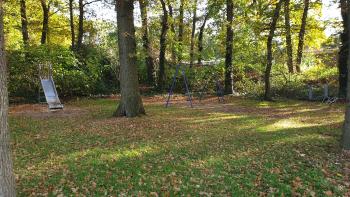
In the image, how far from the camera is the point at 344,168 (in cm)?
681

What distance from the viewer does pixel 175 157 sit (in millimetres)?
7145

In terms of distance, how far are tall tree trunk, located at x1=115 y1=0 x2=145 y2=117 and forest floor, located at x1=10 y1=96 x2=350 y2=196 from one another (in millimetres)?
592

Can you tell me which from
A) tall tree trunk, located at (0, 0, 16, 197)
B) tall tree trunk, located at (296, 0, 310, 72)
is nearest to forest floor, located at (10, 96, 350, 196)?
tall tree trunk, located at (0, 0, 16, 197)

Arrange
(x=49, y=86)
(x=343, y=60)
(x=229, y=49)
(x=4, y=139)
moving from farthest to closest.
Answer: (x=229, y=49)
(x=343, y=60)
(x=49, y=86)
(x=4, y=139)

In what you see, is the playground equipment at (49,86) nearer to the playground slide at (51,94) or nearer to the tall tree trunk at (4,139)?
the playground slide at (51,94)

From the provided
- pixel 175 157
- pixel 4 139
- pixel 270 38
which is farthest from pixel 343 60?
pixel 4 139

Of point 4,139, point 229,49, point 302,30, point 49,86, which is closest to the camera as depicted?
point 4,139

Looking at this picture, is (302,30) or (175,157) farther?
(302,30)

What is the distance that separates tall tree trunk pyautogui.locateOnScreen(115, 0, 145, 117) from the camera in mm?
11431

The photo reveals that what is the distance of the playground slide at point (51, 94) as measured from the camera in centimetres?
1436

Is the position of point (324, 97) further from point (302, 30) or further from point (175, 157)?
point (175, 157)

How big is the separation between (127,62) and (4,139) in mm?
7873

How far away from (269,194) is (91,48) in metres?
20.0

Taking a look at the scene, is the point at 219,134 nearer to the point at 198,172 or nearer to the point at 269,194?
the point at 198,172
